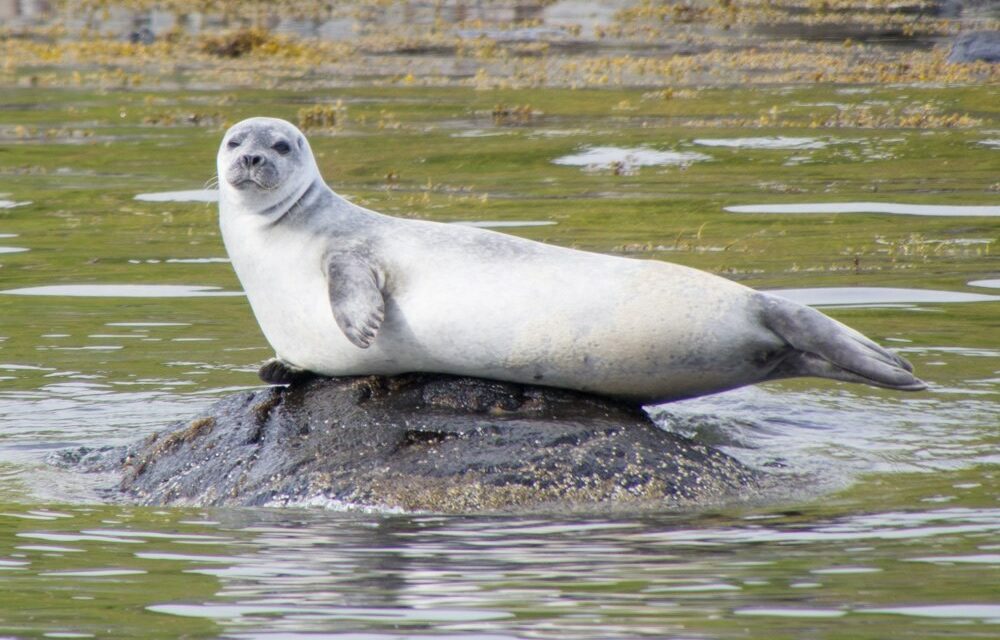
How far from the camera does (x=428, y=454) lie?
663 centimetres

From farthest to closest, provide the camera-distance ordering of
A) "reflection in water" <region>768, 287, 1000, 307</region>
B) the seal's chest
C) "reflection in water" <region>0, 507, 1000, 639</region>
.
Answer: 1. "reflection in water" <region>768, 287, 1000, 307</region>
2. the seal's chest
3. "reflection in water" <region>0, 507, 1000, 639</region>

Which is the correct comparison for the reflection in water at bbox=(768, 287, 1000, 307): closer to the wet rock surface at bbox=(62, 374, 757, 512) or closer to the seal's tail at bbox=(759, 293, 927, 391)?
the seal's tail at bbox=(759, 293, 927, 391)

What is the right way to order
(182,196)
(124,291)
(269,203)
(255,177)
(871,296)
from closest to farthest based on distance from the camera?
(255,177) < (269,203) < (871,296) < (124,291) < (182,196)

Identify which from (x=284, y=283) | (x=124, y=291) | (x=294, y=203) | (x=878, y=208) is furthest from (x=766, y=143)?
(x=284, y=283)

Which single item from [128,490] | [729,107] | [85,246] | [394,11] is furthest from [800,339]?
[394,11]

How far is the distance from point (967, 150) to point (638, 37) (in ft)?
44.9

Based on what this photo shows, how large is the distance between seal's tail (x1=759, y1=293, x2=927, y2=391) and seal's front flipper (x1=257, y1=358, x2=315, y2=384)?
173cm

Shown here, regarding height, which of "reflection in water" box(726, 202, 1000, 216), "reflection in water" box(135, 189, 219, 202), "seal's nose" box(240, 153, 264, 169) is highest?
"seal's nose" box(240, 153, 264, 169)

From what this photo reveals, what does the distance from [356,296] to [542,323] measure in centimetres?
66

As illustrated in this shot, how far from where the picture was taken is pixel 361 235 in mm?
7238

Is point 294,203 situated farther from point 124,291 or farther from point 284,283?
point 124,291

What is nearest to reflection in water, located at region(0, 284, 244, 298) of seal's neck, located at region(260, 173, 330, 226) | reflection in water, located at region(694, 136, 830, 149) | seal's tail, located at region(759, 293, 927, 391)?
seal's neck, located at region(260, 173, 330, 226)

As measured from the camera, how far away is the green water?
4738mm

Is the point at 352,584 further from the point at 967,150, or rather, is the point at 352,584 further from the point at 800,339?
the point at 967,150
